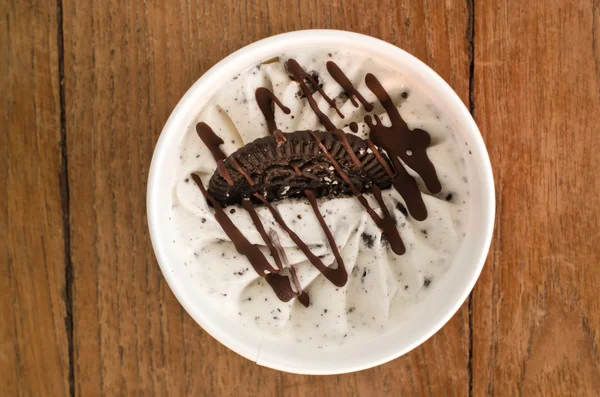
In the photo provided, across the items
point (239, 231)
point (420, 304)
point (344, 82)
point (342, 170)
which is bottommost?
point (420, 304)

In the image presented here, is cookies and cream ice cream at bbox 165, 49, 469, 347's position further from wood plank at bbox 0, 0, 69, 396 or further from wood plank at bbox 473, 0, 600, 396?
wood plank at bbox 0, 0, 69, 396

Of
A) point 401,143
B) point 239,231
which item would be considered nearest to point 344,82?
point 401,143

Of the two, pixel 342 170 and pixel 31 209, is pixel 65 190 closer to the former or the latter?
pixel 31 209

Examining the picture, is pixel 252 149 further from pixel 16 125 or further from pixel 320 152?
pixel 16 125

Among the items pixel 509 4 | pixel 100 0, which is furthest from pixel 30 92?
pixel 509 4

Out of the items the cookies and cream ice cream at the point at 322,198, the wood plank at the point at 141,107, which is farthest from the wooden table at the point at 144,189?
the cookies and cream ice cream at the point at 322,198

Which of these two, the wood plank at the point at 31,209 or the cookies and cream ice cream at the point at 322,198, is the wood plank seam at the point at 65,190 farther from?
the cookies and cream ice cream at the point at 322,198

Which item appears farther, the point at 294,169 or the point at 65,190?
the point at 65,190

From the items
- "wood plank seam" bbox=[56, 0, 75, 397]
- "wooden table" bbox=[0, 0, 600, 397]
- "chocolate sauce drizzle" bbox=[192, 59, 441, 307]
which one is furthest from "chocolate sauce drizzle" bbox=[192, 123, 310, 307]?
"wood plank seam" bbox=[56, 0, 75, 397]
